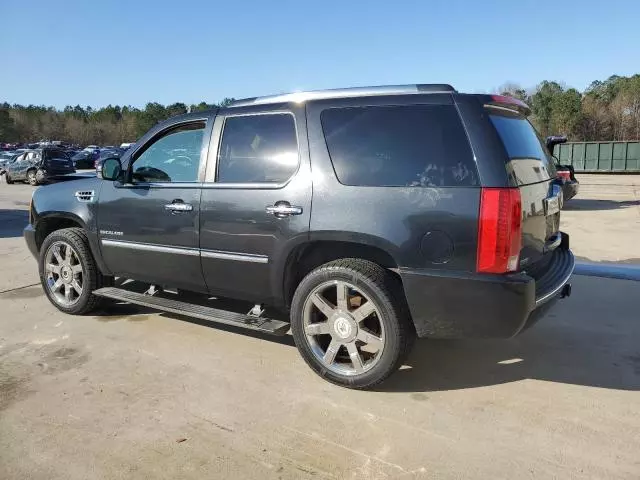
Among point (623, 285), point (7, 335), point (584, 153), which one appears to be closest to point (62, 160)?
point (7, 335)

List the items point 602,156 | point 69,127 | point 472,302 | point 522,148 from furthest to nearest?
1. point 69,127
2. point 602,156
3. point 522,148
4. point 472,302

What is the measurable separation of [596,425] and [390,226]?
1626mm

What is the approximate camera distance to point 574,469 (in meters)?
2.57

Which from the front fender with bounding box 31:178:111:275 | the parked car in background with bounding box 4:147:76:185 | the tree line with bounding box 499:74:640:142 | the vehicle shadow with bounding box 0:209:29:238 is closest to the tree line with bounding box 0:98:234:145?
the tree line with bounding box 499:74:640:142

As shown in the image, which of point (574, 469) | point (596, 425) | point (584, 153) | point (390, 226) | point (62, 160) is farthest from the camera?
point (584, 153)

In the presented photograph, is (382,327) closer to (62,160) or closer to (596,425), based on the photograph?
(596,425)

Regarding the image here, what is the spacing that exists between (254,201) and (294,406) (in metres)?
1.42

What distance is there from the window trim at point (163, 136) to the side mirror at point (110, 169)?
9 cm

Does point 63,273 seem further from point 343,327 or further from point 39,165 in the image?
point 39,165

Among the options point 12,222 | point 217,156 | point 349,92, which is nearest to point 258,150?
point 217,156

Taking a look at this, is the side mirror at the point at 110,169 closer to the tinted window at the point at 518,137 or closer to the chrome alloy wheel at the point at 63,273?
the chrome alloy wheel at the point at 63,273

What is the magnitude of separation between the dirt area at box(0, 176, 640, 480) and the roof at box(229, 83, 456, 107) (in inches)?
75.1

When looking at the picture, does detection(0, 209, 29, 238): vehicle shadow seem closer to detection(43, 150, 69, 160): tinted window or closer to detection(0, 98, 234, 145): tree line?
detection(43, 150, 69, 160): tinted window

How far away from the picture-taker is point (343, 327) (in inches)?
136
